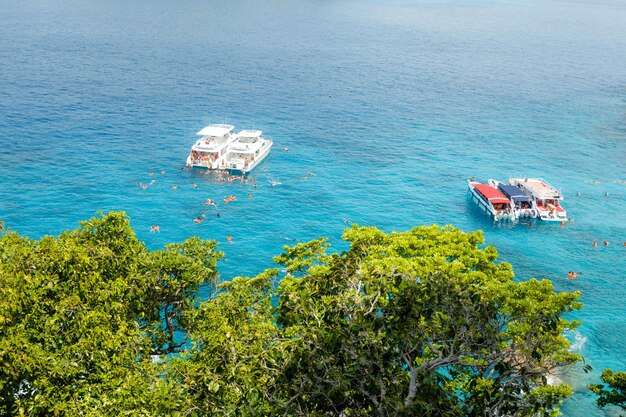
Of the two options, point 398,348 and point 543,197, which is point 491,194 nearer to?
point 543,197

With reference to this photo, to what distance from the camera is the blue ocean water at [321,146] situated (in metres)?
61.2

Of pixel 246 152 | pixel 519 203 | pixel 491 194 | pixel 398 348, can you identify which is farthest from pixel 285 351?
pixel 246 152

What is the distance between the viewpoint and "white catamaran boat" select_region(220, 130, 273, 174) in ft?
259

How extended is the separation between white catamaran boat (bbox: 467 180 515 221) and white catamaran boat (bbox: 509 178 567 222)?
3.87 m

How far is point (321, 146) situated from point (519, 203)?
35.0 meters

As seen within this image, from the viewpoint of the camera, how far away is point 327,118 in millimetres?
107750

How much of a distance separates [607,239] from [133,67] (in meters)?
117

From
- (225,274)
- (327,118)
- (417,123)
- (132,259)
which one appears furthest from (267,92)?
(132,259)

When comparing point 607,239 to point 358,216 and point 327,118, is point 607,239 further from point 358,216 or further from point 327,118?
point 327,118

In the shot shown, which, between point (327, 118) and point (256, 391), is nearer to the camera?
point (256, 391)

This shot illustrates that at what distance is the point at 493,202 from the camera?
6831cm

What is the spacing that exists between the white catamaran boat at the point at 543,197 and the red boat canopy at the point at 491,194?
13.3ft

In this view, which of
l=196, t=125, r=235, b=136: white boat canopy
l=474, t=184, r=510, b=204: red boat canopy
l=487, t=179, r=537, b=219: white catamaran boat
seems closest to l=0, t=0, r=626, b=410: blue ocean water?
l=487, t=179, r=537, b=219: white catamaran boat

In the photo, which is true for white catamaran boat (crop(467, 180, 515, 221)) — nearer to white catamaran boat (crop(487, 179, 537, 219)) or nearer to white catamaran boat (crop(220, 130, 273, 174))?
white catamaran boat (crop(487, 179, 537, 219))
